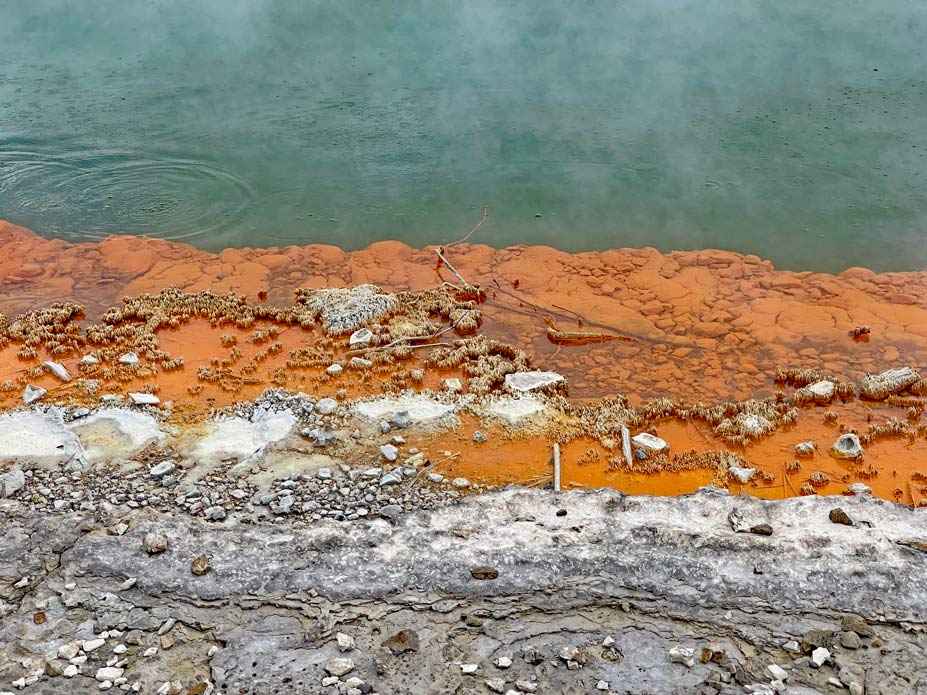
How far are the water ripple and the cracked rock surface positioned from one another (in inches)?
196

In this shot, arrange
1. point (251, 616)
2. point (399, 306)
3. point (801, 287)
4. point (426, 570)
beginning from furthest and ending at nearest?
point (801, 287), point (399, 306), point (426, 570), point (251, 616)

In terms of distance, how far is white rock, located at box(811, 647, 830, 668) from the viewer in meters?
3.45

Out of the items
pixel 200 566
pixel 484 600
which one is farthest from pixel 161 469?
pixel 484 600

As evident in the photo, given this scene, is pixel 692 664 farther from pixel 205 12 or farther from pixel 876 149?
pixel 205 12

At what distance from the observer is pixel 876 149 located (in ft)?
31.6

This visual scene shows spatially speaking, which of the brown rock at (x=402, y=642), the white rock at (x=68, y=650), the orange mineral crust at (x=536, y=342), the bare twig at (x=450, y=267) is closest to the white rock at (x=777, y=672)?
the brown rock at (x=402, y=642)

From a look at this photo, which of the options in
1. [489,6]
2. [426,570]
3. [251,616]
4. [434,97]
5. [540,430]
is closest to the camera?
[251,616]

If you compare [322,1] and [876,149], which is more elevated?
[322,1]

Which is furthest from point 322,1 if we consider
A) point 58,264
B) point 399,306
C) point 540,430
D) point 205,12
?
point 540,430

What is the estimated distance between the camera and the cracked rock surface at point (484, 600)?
3.40 meters

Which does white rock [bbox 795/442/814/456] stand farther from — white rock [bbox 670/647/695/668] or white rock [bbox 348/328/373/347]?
white rock [bbox 348/328/373/347]

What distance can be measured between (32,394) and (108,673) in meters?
3.18

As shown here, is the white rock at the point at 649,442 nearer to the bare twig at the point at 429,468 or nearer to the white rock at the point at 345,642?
the bare twig at the point at 429,468

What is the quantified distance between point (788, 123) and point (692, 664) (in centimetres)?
861
